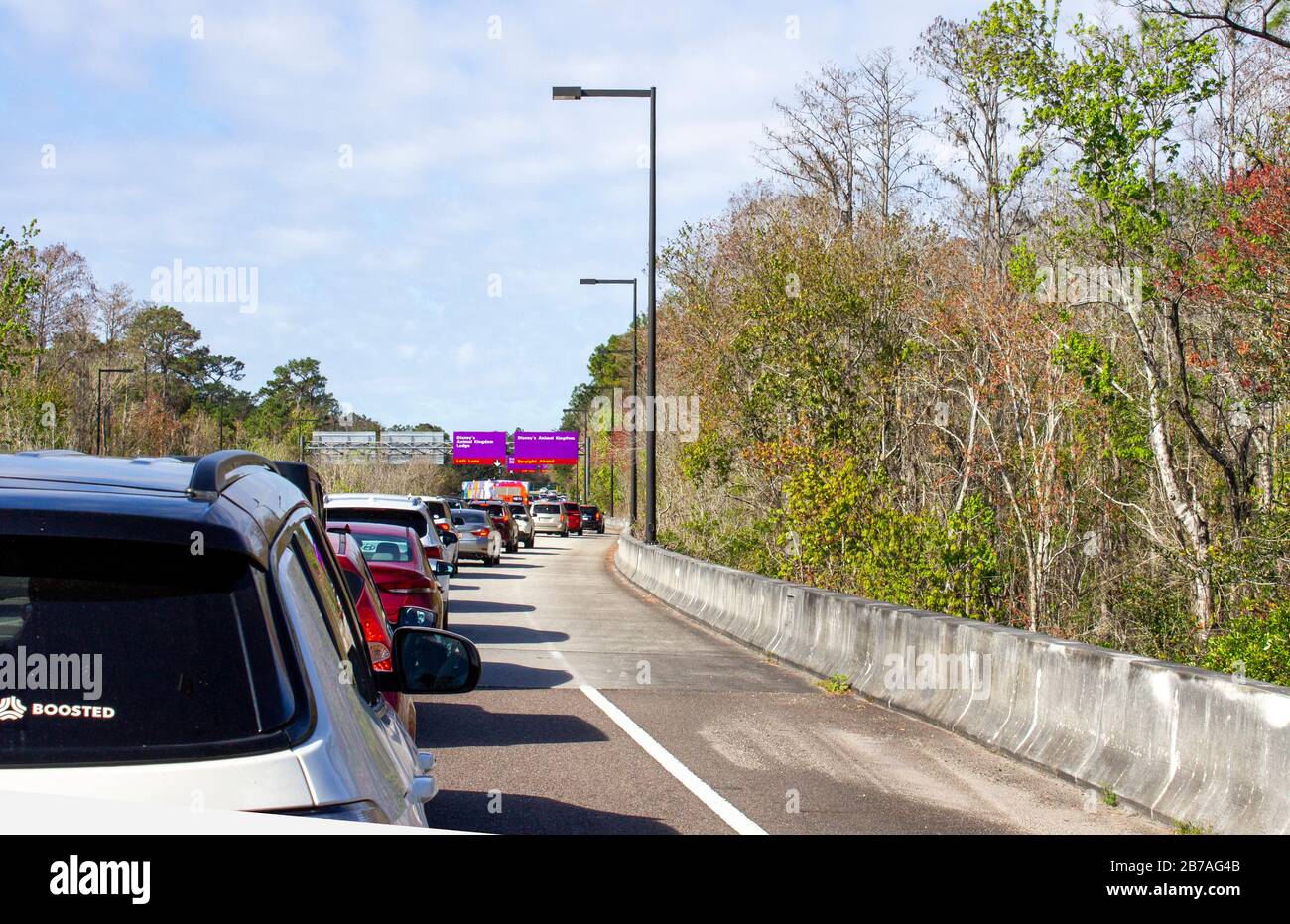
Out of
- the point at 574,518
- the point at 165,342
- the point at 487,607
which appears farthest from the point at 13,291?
the point at 165,342

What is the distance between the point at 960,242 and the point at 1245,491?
1424cm

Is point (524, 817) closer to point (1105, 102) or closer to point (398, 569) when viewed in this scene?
point (398, 569)

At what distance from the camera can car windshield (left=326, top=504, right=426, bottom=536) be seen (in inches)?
700

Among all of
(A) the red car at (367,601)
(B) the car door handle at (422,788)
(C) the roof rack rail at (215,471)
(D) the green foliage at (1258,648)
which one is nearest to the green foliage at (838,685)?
(D) the green foliage at (1258,648)

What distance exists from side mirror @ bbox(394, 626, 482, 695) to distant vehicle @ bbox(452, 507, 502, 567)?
35.7 m

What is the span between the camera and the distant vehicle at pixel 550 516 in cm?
7456

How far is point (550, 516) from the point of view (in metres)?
74.9

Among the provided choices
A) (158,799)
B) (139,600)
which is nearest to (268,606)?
(139,600)

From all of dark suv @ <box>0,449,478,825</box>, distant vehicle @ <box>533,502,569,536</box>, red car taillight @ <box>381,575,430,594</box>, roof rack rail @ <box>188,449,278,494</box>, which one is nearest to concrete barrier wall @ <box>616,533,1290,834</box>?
red car taillight @ <box>381,575,430,594</box>

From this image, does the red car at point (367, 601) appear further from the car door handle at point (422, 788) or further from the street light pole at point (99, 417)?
the street light pole at point (99, 417)

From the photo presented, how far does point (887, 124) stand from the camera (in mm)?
40812

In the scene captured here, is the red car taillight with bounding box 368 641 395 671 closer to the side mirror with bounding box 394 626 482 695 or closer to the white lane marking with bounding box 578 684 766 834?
the white lane marking with bounding box 578 684 766 834

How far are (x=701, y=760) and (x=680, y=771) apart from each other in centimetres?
53
